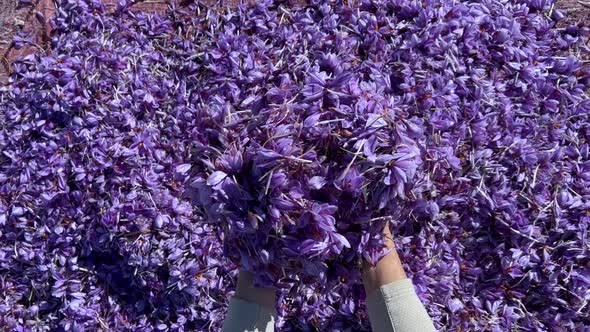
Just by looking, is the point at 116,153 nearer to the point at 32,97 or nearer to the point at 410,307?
the point at 32,97

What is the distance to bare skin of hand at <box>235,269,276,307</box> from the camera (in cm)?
270

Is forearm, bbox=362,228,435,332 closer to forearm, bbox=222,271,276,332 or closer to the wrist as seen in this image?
the wrist

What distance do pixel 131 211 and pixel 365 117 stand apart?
1.55 m

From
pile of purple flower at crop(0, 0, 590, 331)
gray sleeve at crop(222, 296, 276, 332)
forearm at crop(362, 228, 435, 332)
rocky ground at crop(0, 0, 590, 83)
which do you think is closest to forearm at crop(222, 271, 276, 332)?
gray sleeve at crop(222, 296, 276, 332)

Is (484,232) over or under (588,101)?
under

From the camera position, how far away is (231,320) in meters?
2.73

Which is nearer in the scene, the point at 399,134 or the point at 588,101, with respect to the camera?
the point at 399,134

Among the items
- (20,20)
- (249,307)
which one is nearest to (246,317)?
(249,307)

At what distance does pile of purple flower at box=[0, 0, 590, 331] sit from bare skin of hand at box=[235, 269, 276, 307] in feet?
1.00

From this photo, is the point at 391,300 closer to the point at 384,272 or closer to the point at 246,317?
the point at 384,272

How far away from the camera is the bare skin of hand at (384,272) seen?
2.68 m

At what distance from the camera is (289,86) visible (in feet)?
9.64

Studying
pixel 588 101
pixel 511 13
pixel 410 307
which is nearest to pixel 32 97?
pixel 410 307

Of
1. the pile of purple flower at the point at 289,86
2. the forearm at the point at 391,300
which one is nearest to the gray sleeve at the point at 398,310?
the forearm at the point at 391,300
